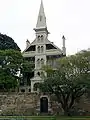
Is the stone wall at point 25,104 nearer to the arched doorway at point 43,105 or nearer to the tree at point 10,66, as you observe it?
the arched doorway at point 43,105

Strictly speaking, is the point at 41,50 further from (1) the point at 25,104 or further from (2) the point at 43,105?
(1) the point at 25,104

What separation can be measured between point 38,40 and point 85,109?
2397 centimetres

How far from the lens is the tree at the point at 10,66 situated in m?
55.7

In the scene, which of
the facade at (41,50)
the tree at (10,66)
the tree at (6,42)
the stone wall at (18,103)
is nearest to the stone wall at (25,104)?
the stone wall at (18,103)

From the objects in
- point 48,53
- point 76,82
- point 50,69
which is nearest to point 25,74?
point 48,53

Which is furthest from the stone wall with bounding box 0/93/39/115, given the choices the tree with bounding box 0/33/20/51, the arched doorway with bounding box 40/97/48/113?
the tree with bounding box 0/33/20/51

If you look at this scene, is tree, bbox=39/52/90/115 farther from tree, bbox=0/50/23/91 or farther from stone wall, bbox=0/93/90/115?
tree, bbox=0/50/23/91

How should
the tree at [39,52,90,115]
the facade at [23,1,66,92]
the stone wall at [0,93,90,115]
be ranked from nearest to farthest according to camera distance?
the tree at [39,52,90,115] < the stone wall at [0,93,90,115] < the facade at [23,1,66,92]

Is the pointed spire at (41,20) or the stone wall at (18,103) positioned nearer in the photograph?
the stone wall at (18,103)

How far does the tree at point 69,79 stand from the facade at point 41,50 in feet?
58.1

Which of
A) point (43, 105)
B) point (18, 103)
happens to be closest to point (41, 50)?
point (43, 105)

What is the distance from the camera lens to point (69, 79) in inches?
1724

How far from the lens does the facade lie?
64.3 m

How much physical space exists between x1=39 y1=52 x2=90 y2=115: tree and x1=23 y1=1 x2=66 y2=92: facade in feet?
58.1
